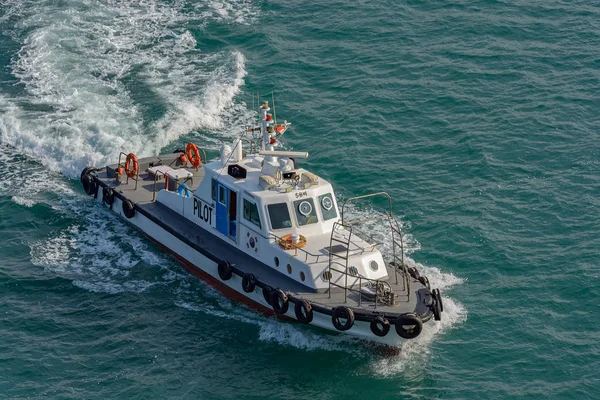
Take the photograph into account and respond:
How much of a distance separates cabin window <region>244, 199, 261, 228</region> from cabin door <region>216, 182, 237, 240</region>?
1.79ft

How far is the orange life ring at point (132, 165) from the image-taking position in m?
32.0

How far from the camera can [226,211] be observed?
27.8 meters

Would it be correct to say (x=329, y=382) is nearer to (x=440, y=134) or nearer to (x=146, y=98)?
(x=440, y=134)

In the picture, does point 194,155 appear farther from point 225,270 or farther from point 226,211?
point 225,270

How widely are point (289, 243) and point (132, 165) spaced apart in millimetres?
8644

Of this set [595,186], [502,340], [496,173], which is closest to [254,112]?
[496,173]

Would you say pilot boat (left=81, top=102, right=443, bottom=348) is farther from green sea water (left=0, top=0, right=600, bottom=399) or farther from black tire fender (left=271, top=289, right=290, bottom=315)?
green sea water (left=0, top=0, right=600, bottom=399)

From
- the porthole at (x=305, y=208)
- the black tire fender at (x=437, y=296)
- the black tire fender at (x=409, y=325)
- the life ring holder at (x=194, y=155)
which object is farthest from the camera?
the life ring holder at (x=194, y=155)

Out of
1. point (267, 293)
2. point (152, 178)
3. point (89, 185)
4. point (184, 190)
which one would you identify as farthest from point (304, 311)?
point (89, 185)

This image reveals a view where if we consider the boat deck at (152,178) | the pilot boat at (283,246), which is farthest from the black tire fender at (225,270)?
the boat deck at (152,178)

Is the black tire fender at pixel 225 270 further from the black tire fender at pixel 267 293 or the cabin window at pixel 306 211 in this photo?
the cabin window at pixel 306 211

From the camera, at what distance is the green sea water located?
24500 mm

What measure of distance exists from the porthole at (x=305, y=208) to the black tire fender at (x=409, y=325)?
4.55m

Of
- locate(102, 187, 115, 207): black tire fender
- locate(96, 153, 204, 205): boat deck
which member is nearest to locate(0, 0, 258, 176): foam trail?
locate(96, 153, 204, 205): boat deck
